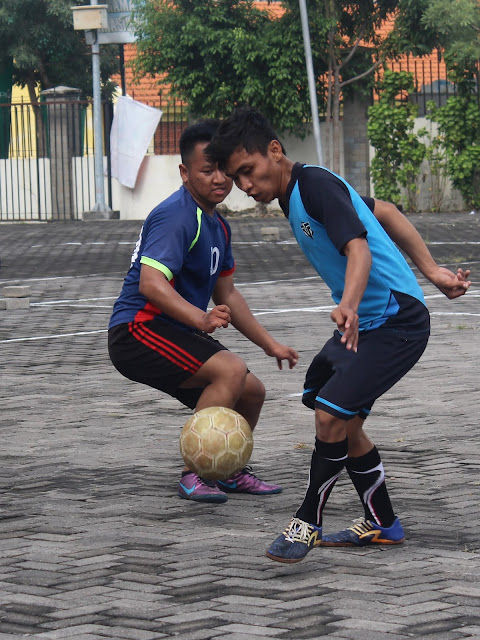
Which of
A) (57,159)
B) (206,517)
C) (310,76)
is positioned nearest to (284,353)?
(206,517)

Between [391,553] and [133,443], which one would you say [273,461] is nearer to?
[133,443]

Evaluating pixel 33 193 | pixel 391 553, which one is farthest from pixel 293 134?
pixel 391 553

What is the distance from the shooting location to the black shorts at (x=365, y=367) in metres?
4.63

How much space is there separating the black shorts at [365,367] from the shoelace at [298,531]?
0.43 metres

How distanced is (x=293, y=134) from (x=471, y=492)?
25052 mm

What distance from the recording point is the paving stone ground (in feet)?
12.9

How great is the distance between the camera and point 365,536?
15.9ft

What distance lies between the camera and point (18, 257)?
20406 millimetres

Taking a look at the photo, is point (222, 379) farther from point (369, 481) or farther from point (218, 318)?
point (369, 481)

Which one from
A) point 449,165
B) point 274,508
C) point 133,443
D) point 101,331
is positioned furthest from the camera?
point 449,165

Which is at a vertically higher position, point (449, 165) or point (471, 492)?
point (449, 165)

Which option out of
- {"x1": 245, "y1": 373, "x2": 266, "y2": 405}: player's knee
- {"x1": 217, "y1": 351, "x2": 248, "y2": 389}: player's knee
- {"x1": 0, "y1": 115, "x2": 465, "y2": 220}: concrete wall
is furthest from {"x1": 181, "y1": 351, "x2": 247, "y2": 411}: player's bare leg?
{"x1": 0, "y1": 115, "x2": 465, "y2": 220}: concrete wall

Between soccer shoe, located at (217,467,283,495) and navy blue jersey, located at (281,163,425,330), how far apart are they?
4.01 feet

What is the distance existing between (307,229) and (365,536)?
1.21 m
